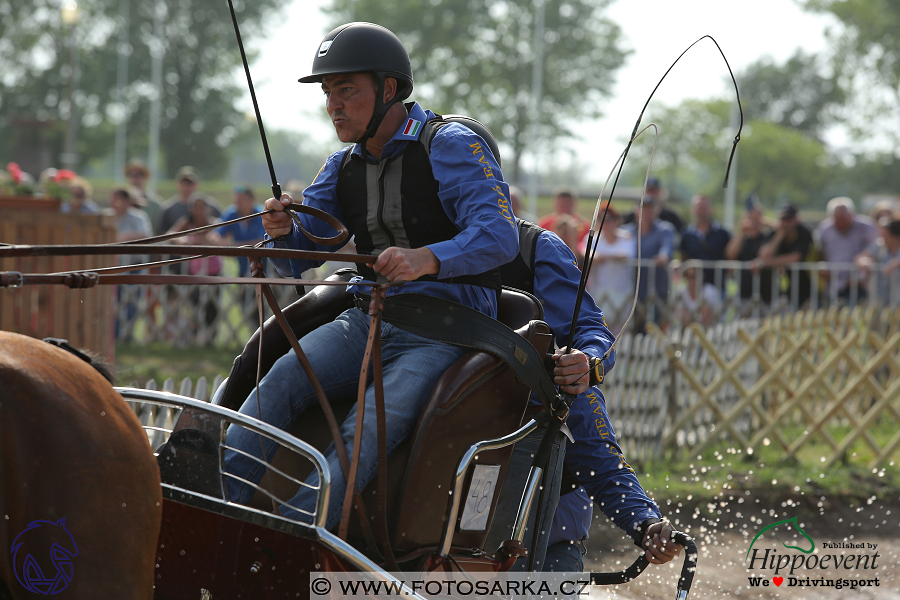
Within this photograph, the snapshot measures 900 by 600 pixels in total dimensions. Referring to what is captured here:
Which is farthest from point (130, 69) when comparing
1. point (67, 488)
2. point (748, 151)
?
point (67, 488)

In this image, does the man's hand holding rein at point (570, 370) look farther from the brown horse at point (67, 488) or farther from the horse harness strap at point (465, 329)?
the brown horse at point (67, 488)

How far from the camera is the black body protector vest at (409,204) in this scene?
9.71 ft

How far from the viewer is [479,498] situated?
2873mm

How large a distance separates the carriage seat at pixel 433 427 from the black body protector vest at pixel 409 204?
0.24 meters

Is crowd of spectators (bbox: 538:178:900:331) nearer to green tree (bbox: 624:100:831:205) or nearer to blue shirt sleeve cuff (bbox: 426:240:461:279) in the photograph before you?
blue shirt sleeve cuff (bbox: 426:240:461:279)

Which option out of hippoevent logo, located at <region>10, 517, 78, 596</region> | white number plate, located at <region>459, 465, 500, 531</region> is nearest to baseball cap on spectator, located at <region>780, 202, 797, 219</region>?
white number plate, located at <region>459, 465, 500, 531</region>

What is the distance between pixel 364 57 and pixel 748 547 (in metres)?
4.16

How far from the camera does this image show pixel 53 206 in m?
8.20

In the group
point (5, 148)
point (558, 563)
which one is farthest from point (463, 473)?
point (5, 148)

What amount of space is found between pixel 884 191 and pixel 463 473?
180 ft

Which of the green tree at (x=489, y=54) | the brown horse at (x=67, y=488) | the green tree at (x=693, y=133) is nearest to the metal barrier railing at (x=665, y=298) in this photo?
the brown horse at (x=67, y=488)

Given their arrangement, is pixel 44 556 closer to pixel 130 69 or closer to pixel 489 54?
pixel 489 54

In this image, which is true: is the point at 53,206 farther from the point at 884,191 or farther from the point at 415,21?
the point at 884,191

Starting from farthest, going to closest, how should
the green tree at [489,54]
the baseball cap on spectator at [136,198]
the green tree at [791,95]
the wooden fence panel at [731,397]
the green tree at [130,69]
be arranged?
the green tree at [791,95]
the green tree at [130,69]
the green tree at [489,54]
the baseball cap on spectator at [136,198]
the wooden fence panel at [731,397]
